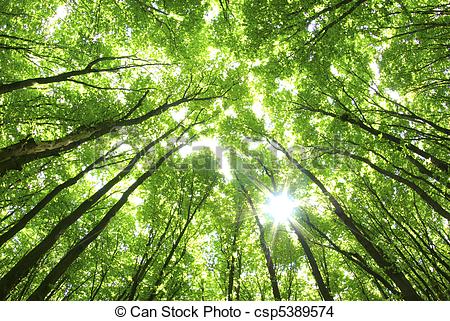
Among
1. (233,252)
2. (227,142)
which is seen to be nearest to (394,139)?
(227,142)

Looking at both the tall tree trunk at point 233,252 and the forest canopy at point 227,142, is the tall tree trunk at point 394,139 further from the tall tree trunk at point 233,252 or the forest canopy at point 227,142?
the tall tree trunk at point 233,252

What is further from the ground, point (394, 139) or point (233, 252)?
point (233, 252)

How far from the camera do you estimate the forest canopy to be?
6.15 m

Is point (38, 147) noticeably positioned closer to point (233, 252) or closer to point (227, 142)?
point (227, 142)

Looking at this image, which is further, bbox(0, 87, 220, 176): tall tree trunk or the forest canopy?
the forest canopy

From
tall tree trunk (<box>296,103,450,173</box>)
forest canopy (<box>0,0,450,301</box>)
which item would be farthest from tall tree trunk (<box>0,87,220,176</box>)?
A: tall tree trunk (<box>296,103,450,173</box>)

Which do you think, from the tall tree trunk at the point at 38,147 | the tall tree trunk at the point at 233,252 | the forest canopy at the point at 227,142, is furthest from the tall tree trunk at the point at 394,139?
the tall tree trunk at the point at 233,252

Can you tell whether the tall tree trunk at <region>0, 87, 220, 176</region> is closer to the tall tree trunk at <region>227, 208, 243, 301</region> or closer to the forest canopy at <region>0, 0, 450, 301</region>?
the forest canopy at <region>0, 0, 450, 301</region>

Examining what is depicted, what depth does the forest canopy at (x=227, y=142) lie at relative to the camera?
242 inches

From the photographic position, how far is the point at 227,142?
12.7 metres

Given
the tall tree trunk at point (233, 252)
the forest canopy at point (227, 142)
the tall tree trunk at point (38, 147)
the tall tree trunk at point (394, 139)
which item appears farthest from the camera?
the tall tree trunk at point (233, 252)

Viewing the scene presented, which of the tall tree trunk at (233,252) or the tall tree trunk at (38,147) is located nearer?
the tall tree trunk at (38,147)

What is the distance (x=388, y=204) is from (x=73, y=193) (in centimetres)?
1312

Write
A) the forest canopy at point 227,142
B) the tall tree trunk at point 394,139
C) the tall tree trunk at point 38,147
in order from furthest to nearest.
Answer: the forest canopy at point 227,142 → the tall tree trunk at point 394,139 → the tall tree trunk at point 38,147
